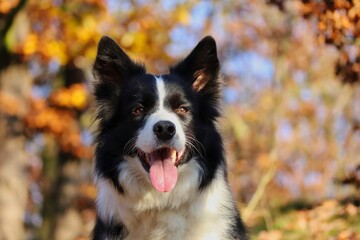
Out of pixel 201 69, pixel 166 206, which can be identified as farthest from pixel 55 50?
pixel 166 206

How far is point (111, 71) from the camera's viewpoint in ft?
17.5

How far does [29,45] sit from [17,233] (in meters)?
4.10

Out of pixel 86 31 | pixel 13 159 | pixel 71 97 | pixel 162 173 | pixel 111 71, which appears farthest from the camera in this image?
pixel 71 97

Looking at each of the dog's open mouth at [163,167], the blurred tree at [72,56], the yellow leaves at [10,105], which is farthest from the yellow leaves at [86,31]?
the dog's open mouth at [163,167]

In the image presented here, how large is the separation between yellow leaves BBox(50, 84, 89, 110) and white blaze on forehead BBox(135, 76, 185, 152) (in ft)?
30.7

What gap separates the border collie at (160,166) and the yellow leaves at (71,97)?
8.97 m

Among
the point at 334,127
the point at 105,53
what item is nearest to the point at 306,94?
the point at 334,127

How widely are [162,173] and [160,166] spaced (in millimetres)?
60

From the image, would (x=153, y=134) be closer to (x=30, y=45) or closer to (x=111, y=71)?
(x=111, y=71)

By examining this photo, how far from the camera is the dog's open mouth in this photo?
4711 millimetres

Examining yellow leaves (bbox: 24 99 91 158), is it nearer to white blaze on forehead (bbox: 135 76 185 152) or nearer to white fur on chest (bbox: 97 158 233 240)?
white fur on chest (bbox: 97 158 233 240)

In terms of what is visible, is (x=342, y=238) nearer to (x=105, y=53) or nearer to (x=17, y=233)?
(x=105, y=53)

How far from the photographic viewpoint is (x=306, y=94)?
23.0 m

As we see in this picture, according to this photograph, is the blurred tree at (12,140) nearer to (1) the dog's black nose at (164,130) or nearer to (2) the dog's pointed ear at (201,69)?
(2) the dog's pointed ear at (201,69)
